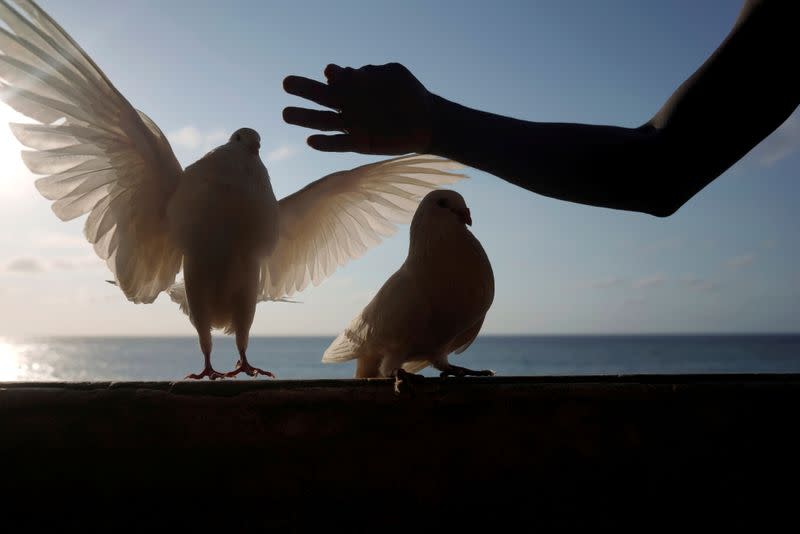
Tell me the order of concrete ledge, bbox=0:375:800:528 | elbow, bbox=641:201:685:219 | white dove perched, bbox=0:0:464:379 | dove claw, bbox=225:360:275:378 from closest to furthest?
elbow, bbox=641:201:685:219 → concrete ledge, bbox=0:375:800:528 → white dove perched, bbox=0:0:464:379 → dove claw, bbox=225:360:275:378

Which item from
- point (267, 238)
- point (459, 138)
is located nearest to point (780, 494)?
point (459, 138)

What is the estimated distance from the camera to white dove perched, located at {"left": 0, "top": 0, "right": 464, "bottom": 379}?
269cm

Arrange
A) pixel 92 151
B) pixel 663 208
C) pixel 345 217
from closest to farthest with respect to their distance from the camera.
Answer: pixel 663 208 → pixel 92 151 → pixel 345 217

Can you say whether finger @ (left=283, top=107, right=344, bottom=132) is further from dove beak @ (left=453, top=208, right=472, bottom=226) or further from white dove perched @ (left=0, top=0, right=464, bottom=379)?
white dove perched @ (left=0, top=0, right=464, bottom=379)

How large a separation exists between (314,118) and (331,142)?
67mm

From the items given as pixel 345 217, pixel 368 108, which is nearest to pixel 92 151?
pixel 345 217

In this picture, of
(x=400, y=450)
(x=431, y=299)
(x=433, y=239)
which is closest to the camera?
(x=400, y=450)

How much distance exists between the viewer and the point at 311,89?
1.36 metres

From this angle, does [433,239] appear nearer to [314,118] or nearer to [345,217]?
[314,118]

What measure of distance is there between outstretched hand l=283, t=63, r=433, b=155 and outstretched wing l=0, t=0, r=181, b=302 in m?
1.85

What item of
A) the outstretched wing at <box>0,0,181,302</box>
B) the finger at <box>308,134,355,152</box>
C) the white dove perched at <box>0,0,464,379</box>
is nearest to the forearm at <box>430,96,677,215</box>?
the finger at <box>308,134,355,152</box>

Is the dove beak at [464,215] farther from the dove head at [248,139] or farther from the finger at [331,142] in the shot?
the finger at [331,142]

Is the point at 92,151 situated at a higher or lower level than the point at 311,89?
higher

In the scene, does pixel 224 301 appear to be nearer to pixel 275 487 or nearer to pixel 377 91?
pixel 275 487
